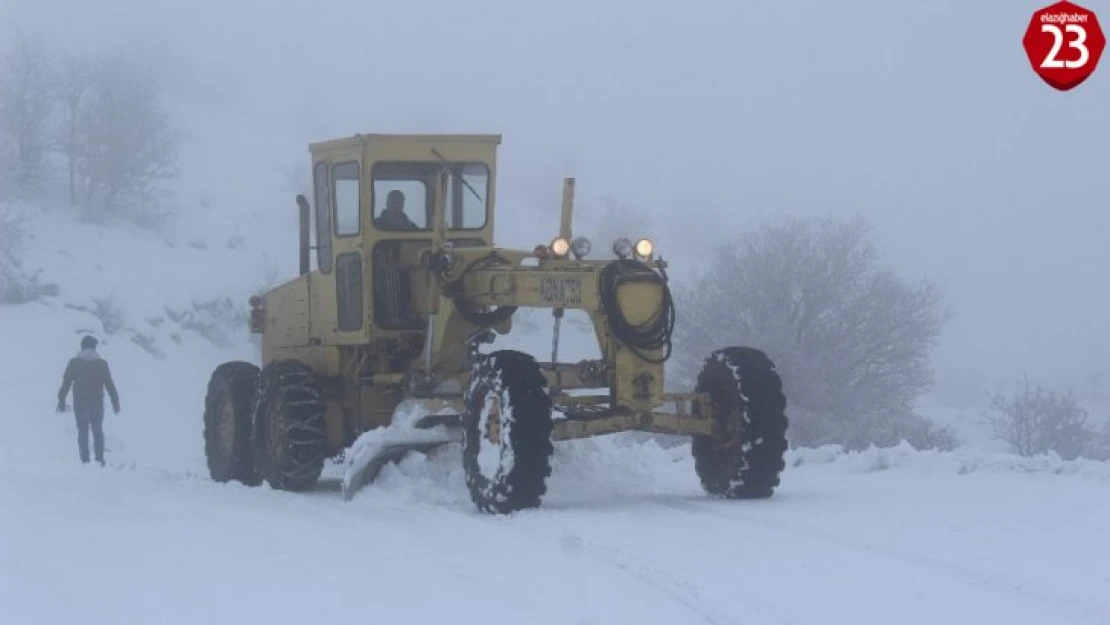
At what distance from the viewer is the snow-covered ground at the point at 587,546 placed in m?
7.61

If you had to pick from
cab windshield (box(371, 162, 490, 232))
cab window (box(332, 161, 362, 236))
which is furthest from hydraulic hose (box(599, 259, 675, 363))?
cab window (box(332, 161, 362, 236))

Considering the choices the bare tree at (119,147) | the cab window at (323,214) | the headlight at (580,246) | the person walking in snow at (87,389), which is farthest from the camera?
the bare tree at (119,147)

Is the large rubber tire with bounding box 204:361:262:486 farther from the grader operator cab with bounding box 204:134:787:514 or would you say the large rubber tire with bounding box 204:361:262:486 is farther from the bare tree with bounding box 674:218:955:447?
the bare tree with bounding box 674:218:955:447

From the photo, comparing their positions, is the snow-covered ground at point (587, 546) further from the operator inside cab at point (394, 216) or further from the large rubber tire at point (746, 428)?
the operator inside cab at point (394, 216)

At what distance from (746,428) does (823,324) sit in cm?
2317

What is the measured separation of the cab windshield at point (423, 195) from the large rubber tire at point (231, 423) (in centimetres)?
218

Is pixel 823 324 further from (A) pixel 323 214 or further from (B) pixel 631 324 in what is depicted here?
(B) pixel 631 324

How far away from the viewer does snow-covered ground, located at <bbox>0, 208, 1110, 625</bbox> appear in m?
7.61

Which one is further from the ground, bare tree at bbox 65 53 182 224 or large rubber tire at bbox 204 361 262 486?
bare tree at bbox 65 53 182 224

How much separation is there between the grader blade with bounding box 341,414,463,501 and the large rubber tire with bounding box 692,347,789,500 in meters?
2.12

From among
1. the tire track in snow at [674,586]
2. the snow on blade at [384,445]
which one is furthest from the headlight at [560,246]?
the tire track in snow at [674,586]

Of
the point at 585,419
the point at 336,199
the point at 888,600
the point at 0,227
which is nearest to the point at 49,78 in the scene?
the point at 0,227

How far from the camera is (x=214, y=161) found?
5469 cm

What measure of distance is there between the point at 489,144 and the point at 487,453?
4201mm
